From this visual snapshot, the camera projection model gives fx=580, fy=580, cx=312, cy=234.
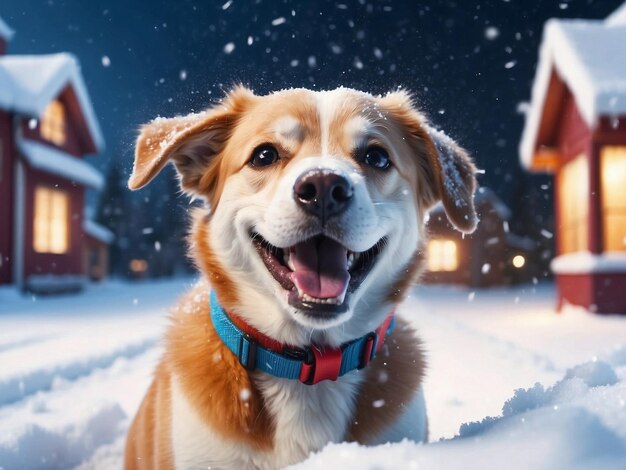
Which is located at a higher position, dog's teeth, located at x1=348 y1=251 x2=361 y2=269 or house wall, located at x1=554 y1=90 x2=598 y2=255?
house wall, located at x1=554 y1=90 x2=598 y2=255

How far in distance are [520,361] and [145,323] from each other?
5617 mm

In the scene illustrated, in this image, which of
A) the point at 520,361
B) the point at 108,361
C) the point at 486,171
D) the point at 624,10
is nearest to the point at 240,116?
the point at 486,171

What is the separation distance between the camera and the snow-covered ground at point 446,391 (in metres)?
1.31

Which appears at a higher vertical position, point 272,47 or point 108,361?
point 272,47

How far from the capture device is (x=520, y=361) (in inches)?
184

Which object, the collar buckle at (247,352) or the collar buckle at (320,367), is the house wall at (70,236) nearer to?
the collar buckle at (247,352)

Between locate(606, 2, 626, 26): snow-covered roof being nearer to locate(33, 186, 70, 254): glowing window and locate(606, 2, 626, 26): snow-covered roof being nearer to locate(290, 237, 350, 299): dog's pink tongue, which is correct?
locate(290, 237, 350, 299): dog's pink tongue

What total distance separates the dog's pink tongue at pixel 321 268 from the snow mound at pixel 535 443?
0.59 m

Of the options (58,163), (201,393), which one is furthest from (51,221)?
(201,393)

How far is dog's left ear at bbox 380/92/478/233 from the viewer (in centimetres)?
248

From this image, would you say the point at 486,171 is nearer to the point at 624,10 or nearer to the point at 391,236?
the point at 391,236

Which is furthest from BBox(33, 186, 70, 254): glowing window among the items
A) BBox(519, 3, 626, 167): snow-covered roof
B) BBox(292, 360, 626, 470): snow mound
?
BBox(292, 360, 626, 470): snow mound

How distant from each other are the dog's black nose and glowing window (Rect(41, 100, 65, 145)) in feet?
50.6

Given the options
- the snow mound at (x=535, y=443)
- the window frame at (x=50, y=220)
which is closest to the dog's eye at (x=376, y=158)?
the snow mound at (x=535, y=443)
